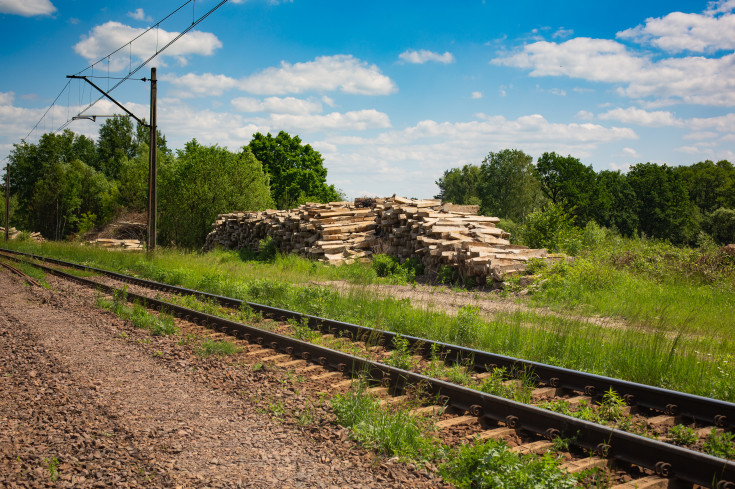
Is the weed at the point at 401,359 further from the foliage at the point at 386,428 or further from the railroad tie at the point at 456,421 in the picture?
the railroad tie at the point at 456,421

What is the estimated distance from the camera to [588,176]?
67.3 meters

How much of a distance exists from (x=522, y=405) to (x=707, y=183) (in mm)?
79574

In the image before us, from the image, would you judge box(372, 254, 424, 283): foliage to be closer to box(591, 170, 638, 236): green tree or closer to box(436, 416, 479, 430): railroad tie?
box(436, 416, 479, 430): railroad tie

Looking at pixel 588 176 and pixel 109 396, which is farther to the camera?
pixel 588 176

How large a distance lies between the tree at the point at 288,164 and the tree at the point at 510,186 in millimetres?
23449

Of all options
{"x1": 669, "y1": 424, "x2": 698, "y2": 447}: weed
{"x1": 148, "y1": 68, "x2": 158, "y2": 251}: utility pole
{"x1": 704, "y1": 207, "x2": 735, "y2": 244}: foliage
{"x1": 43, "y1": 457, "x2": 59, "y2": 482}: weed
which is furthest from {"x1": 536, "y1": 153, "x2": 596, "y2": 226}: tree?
{"x1": 43, "y1": 457, "x2": 59, "y2": 482}: weed

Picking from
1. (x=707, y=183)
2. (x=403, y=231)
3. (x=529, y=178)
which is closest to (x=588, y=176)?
(x=529, y=178)

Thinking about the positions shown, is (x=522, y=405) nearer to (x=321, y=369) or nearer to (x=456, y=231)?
(x=321, y=369)

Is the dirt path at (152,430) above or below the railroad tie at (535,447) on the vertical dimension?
below

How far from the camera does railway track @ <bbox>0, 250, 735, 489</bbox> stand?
3695mm

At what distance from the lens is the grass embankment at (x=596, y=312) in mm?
6172

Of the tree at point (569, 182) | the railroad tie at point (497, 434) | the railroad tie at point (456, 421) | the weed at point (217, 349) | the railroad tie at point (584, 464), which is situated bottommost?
the weed at point (217, 349)

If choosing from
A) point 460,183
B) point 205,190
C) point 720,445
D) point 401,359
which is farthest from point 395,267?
point 460,183

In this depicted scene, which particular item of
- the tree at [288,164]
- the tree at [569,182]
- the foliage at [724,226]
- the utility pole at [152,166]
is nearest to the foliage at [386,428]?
the utility pole at [152,166]
